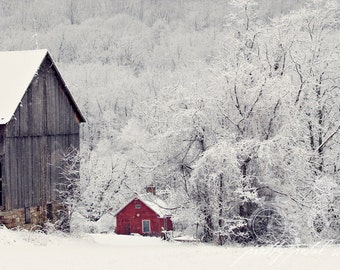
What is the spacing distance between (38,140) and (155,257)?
37.5 ft

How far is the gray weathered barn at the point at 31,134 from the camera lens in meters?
30.6

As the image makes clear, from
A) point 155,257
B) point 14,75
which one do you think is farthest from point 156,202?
point 155,257

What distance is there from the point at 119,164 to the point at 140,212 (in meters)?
16.1

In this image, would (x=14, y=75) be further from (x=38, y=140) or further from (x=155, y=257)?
(x=155, y=257)

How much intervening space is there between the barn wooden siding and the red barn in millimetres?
27877

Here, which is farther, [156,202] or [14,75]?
[156,202]

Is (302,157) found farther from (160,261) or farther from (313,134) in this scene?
(160,261)

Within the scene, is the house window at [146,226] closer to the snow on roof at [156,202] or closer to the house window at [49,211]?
the snow on roof at [156,202]

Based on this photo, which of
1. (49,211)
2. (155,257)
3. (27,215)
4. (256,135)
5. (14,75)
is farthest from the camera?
(49,211)

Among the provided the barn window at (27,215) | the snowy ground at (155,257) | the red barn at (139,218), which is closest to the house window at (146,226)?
the red barn at (139,218)

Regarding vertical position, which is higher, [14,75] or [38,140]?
[14,75]

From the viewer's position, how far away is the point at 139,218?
64.4 metres

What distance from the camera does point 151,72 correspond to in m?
172

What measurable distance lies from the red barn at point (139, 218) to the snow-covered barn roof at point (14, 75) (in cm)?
3131
